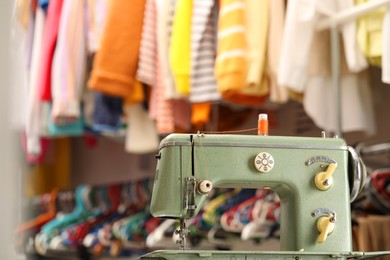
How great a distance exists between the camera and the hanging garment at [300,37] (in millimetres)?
2527

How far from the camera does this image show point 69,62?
3.21 meters

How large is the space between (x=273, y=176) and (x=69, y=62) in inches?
78.4

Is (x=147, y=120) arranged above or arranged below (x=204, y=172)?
above

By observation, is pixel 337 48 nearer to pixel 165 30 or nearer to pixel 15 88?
pixel 165 30

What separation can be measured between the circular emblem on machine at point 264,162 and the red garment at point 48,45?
203 cm

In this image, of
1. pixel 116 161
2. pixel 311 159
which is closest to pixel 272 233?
pixel 311 159

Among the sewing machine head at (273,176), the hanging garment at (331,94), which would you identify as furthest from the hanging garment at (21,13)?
the hanging garment at (331,94)

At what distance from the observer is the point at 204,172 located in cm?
138

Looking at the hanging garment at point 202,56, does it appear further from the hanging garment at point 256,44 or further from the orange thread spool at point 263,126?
the orange thread spool at point 263,126

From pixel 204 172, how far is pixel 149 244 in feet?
6.31

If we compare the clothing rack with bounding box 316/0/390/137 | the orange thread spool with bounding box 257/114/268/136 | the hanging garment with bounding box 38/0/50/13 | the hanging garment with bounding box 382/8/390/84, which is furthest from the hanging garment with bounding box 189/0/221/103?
the orange thread spool with bounding box 257/114/268/136

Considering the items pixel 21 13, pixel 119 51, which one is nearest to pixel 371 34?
pixel 119 51

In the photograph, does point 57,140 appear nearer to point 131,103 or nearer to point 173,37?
point 131,103

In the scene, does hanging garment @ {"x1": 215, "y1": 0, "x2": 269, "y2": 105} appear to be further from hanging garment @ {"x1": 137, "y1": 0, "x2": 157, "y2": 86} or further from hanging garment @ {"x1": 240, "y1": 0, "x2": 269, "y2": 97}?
hanging garment @ {"x1": 137, "y1": 0, "x2": 157, "y2": 86}
